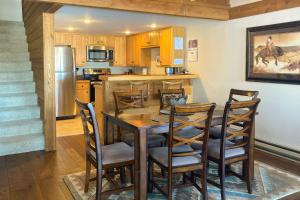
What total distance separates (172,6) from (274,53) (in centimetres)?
164

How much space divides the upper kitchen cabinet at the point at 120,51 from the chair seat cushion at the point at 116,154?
5757 millimetres

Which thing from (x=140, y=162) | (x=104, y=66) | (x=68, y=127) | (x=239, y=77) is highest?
(x=104, y=66)

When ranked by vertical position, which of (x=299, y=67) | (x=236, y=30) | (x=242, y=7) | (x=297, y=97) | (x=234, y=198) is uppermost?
(x=242, y=7)

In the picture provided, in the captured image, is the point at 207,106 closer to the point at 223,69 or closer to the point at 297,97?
the point at 297,97

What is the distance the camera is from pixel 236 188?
3029 millimetres

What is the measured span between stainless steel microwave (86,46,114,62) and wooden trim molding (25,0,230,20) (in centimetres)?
394

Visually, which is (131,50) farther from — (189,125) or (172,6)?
(189,125)

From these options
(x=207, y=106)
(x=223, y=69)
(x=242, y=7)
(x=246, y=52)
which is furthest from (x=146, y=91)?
(x=207, y=106)

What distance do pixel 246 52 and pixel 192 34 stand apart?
171 centimetres

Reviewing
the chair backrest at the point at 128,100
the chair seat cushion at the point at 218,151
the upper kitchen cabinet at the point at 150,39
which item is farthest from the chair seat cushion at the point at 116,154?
the upper kitchen cabinet at the point at 150,39

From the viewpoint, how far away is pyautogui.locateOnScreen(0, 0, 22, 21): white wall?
704 centimetres

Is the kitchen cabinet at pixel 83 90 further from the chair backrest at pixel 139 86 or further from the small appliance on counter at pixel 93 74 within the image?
the chair backrest at pixel 139 86

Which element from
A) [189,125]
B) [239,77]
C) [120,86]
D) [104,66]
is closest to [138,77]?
[120,86]

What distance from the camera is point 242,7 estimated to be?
4664 millimetres
